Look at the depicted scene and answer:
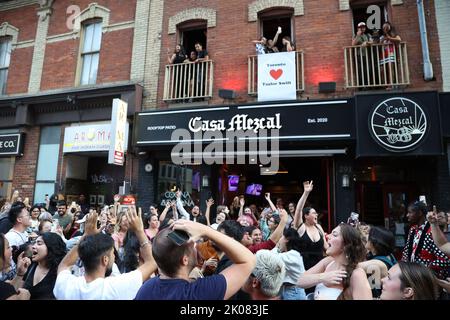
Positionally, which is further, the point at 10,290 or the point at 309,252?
the point at 309,252

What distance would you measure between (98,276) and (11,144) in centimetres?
1126

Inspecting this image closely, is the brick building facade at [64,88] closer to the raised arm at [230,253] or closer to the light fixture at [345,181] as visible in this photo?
the light fixture at [345,181]

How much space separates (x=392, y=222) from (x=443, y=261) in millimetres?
4536

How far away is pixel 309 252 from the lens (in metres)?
4.60

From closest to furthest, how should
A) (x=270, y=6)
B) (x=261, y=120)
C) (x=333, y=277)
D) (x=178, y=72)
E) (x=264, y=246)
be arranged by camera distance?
(x=333, y=277) < (x=264, y=246) < (x=261, y=120) < (x=270, y=6) < (x=178, y=72)

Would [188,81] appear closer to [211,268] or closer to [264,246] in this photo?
[264,246]

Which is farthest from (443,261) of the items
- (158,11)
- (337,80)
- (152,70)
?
(158,11)

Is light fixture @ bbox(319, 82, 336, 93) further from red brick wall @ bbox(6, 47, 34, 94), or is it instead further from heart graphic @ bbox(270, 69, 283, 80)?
red brick wall @ bbox(6, 47, 34, 94)

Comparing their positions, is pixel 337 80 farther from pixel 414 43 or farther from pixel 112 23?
pixel 112 23

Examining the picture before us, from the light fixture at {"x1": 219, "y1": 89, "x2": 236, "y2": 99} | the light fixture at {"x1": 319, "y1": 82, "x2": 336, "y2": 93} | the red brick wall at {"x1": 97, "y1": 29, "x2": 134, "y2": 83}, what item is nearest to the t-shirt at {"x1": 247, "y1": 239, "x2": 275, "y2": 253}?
the light fixture at {"x1": 319, "y1": 82, "x2": 336, "y2": 93}

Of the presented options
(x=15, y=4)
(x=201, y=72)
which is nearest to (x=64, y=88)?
(x=15, y=4)

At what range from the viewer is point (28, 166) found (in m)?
11.4

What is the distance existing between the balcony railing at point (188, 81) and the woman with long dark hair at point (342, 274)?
288 inches

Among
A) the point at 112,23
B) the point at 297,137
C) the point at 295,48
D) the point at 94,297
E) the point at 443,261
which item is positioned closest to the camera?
the point at 94,297
